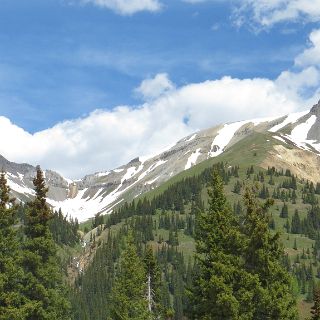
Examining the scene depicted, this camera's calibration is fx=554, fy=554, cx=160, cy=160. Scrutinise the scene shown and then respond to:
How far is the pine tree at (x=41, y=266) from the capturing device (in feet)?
154

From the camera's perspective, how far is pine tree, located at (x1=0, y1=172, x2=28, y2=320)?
43938mm

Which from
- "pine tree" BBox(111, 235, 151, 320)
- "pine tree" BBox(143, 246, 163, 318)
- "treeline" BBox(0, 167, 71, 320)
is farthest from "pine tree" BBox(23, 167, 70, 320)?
"pine tree" BBox(143, 246, 163, 318)

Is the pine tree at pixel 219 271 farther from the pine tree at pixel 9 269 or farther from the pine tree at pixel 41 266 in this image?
the pine tree at pixel 9 269

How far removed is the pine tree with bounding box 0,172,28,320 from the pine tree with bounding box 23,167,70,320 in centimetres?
97

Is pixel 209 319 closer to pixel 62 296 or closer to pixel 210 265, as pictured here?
pixel 210 265

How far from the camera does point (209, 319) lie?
3984 centimetres

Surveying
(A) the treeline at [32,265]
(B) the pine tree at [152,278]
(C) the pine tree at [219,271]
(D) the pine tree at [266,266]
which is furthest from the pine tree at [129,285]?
(D) the pine tree at [266,266]

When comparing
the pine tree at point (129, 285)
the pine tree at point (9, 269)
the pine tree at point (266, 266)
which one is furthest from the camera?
the pine tree at point (129, 285)

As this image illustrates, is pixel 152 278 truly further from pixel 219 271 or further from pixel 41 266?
pixel 219 271

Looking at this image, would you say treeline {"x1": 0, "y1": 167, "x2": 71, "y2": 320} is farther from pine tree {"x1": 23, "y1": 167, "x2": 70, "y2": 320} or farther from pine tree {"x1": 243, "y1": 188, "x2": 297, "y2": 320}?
pine tree {"x1": 243, "y1": 188, "x2": 297, "y2": 320}

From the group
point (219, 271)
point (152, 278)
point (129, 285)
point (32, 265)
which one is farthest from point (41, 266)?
point (152, 278)

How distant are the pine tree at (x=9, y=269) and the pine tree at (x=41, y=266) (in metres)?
0.97

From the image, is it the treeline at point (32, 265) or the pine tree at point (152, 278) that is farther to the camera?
the pine tree at point (152, 278)

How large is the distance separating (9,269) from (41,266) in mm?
3334
